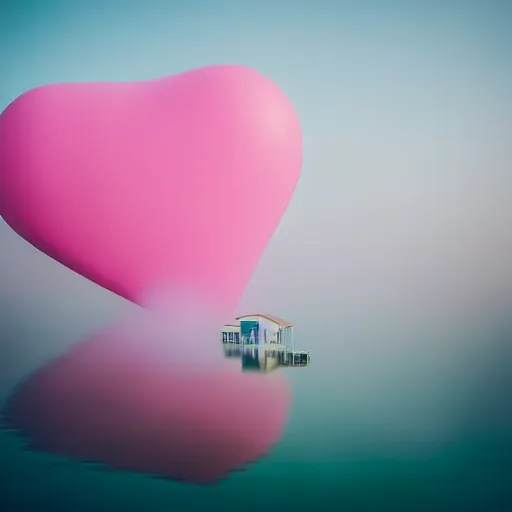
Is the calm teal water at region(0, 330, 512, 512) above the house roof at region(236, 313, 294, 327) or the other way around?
the other way around

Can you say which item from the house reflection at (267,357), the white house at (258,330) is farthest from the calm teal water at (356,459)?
the white house at (258,330)

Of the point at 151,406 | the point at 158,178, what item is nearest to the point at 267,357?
the point at 151,406

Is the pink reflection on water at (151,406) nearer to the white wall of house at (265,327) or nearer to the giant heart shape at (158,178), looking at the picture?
the white wall of house at (265,327)

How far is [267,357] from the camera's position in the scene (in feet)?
10.1

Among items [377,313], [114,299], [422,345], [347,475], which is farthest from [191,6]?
[347,475]

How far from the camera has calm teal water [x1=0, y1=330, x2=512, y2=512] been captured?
8.94ft

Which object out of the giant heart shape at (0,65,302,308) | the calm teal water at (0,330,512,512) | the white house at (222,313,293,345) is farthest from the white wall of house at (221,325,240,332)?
the calm teal water at (0,330,512,512)

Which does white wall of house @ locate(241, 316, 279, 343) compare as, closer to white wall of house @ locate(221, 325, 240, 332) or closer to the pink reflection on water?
white wall of house @ locate(221, 325, 240, 332)

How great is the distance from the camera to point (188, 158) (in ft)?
9.94

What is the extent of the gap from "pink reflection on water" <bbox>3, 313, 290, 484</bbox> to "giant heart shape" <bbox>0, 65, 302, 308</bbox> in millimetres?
286

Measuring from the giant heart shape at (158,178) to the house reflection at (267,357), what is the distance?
0.82 feet

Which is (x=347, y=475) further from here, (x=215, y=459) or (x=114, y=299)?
(x=114, y=299)

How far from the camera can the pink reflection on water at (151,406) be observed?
2.87m

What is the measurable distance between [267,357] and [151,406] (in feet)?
1.86
